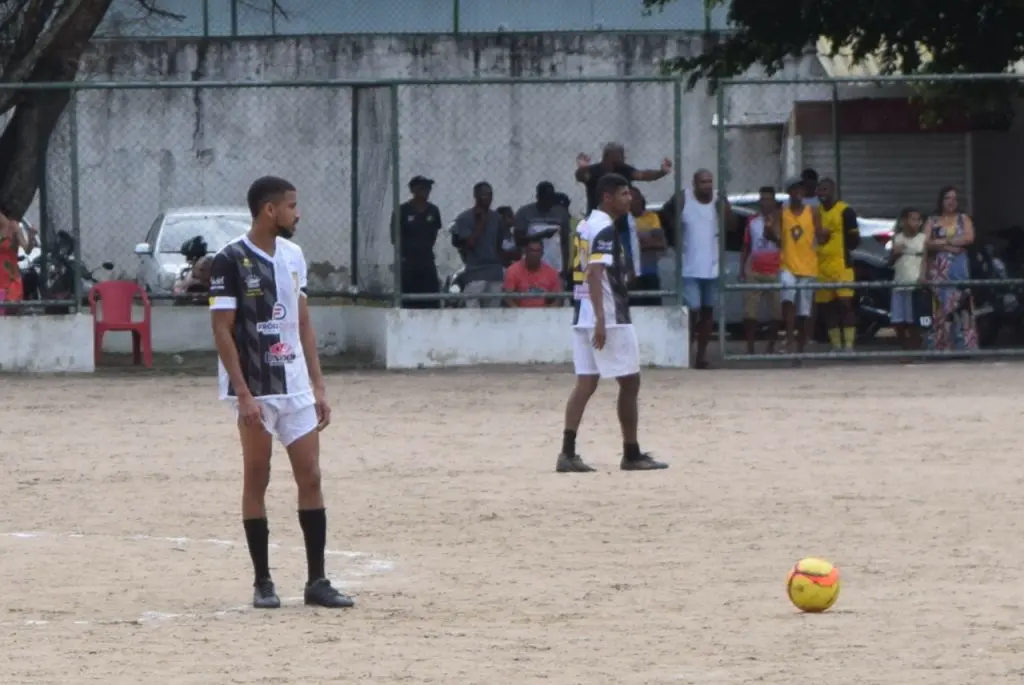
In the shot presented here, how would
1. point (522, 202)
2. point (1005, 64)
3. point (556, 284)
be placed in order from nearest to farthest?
1. point (556, 284)
2. point (1005, 64)
3. point (522, 202)

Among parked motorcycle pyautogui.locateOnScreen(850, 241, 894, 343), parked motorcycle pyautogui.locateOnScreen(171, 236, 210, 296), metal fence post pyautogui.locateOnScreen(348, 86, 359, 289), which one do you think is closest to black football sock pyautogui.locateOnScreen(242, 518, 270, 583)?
metal fence post pyautogui.locateOnScreen(348, 86, 359, 289)

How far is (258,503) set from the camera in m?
8.54

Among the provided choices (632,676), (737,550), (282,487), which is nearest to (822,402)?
(282,487)

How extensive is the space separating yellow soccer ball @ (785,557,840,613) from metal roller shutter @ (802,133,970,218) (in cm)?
1632

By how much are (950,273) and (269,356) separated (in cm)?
1304

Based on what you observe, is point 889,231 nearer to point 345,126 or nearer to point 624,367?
point 345,126

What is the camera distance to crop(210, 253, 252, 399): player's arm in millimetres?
8273

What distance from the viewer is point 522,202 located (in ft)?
83.7

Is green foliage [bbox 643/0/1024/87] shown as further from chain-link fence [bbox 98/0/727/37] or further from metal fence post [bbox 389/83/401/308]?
chain-link fence [bbox 98/0/727/37]

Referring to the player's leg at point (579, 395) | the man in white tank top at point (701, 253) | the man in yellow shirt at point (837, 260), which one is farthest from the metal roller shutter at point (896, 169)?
the player's leg at point (579, 395)

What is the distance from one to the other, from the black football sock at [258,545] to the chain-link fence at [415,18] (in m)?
21.2

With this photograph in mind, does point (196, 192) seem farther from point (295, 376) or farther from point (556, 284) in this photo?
point (295, 376)

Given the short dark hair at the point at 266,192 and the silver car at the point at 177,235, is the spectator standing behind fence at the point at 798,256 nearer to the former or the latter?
the silver car at the point at 177,235

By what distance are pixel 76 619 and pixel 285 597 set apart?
93 centimetres
